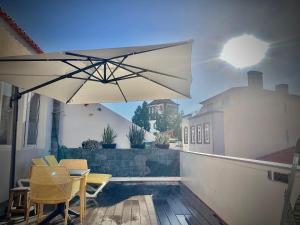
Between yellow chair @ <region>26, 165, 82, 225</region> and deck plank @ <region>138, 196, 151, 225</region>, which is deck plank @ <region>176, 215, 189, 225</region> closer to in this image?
deck plank @ <region>138, 196, 151, 225</region>

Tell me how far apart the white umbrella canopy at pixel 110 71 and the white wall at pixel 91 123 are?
4.32 metres

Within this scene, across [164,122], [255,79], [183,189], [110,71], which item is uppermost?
[255,79]

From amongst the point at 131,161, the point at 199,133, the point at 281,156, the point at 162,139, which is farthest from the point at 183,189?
the point at 199,133

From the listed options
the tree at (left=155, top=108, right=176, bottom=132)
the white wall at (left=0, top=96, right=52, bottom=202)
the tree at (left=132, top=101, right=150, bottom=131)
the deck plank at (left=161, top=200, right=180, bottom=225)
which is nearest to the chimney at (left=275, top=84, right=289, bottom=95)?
the deck plank at (left=161, top=200, right=180, bottom=225)

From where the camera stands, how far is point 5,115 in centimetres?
540

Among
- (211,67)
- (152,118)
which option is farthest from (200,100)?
(152,118)

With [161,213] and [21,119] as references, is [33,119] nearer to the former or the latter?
[21,119]

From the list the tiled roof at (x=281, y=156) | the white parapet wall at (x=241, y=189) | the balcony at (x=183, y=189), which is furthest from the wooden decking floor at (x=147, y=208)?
the tiled roof at (x=281, y=156)

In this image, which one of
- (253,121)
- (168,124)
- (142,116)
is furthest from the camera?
(168,124)

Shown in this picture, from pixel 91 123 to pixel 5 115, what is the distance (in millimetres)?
4557

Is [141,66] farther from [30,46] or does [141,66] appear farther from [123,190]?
[123,190]

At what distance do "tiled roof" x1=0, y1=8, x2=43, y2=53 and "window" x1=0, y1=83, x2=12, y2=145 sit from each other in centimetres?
124

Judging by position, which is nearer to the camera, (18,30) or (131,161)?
(18,30)

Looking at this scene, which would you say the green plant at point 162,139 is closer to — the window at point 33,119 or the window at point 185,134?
the window at point 33,119
